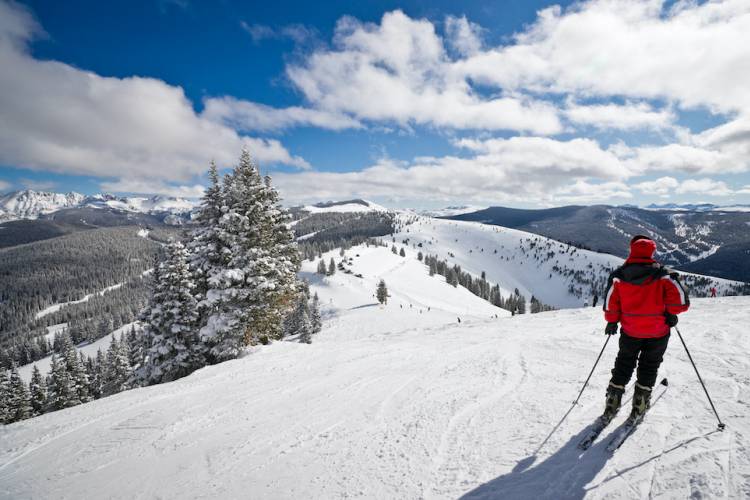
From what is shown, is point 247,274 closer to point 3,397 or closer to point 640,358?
point 640,358

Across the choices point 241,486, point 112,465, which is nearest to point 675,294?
point 241,486

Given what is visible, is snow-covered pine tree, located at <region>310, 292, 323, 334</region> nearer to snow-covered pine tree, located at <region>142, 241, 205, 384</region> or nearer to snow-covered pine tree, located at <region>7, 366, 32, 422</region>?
snow-covered pine tree, located at <region>7, 366, 32, 422</region>

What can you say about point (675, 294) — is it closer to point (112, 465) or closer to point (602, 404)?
point (602, 404)

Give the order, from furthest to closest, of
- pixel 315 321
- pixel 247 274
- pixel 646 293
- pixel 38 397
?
pixel 315 321 < pixel 38 397 < pixel 247 274 < pixel 646 293

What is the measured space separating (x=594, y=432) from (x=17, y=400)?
5236 cm

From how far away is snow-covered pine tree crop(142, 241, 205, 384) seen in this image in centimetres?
1795

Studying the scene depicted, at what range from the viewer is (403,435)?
5.29m

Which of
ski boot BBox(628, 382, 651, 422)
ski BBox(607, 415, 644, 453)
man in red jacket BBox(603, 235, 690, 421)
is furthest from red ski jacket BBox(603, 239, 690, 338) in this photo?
ski BBox(607, 415, 644, 453)

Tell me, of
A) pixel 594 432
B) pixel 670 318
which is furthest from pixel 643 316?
pixel 594 432

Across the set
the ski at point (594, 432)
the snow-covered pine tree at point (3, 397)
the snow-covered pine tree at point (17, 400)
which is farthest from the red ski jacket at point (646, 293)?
the snow-covered pine tree at point (17, 400)

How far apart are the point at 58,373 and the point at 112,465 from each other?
46.9 m

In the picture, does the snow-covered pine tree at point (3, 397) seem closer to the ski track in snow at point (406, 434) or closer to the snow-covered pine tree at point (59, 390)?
the snow-covered pine tree at point (59, 390)

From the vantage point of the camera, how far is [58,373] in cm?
3806

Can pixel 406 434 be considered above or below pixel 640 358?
below
